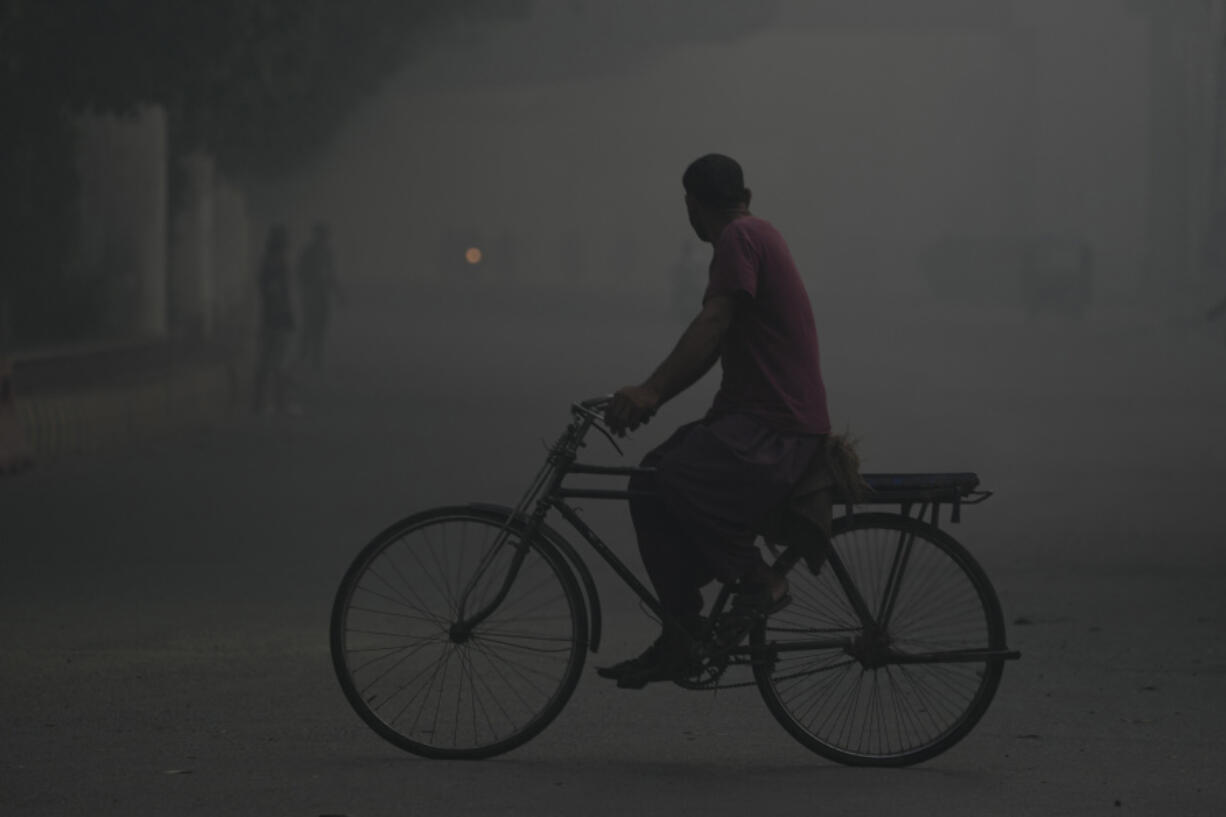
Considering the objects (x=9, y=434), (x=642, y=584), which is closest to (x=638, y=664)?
(x=642, y=584)

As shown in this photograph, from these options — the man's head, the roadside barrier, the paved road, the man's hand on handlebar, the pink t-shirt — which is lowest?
the paved road

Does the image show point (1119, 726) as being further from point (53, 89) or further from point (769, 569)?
point (53, 89)

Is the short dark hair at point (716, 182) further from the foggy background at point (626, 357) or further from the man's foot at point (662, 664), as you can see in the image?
the foggy background at point (626, 357)

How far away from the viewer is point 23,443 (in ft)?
51.6

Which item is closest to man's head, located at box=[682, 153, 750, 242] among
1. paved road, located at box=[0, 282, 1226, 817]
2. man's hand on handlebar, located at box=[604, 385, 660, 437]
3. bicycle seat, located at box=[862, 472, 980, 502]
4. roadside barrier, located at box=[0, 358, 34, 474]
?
man's hand on handlebar, located at box=[604, 385, 660, 437]

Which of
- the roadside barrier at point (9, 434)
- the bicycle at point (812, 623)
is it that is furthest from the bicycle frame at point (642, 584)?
the roadside barrier at point (9, 434)

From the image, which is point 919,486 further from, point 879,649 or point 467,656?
point 467,656

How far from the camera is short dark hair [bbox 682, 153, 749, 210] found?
6.15m

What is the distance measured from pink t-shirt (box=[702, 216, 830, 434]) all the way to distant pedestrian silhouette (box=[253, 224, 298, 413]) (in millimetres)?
14311

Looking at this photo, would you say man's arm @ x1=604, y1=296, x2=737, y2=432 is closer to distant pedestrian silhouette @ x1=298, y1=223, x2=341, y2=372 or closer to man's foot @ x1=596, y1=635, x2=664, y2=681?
man's foot @ x1=596, y1=635, x2=664, y2=681

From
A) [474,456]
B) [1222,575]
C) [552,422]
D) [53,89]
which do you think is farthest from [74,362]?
[1222,575]

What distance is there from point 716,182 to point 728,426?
0.64 meters

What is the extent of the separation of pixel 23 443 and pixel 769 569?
10457 mm

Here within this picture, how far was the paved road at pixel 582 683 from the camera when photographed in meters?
5.94
